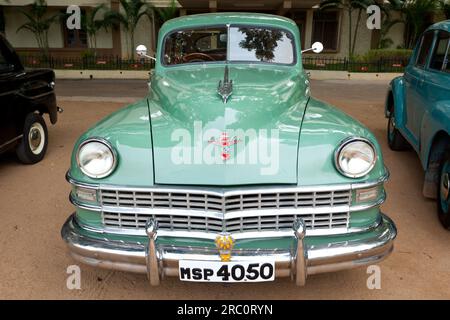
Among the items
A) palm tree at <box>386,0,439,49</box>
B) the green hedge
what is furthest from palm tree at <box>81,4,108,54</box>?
palm tree at <box>386,0,439,49</box>

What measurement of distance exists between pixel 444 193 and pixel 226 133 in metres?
2.35

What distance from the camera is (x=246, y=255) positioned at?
92.0 inches

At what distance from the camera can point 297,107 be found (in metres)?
3.05

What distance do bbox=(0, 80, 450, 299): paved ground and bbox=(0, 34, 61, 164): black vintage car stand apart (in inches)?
11.0

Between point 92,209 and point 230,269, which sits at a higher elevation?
point 92,209

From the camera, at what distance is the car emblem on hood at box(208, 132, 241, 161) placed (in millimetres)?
2447

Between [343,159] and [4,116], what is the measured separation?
12.9 ft

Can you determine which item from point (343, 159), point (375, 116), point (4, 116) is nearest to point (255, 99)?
point (343, 159)

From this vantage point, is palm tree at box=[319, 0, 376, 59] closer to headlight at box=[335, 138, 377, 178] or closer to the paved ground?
the paved ground

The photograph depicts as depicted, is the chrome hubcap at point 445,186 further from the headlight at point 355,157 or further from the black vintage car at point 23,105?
the black vintage car at point 23,105

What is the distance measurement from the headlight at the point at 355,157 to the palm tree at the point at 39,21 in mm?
18365

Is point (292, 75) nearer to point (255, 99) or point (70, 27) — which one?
point (255, 99)

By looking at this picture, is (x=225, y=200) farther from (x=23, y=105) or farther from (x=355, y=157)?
(x=23, y=105)

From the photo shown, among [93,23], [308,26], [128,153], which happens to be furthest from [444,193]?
[93,23]
